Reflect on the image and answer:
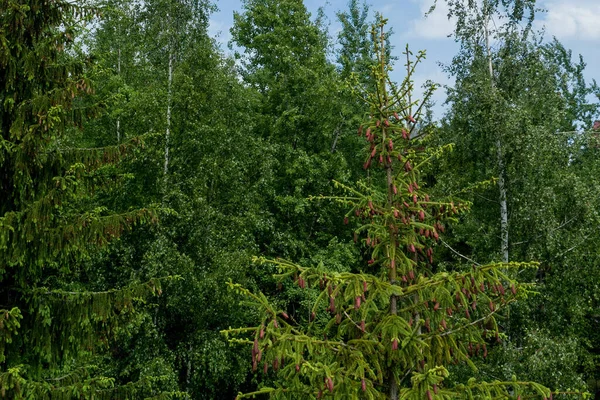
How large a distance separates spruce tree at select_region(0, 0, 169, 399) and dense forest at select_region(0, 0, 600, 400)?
0.03m

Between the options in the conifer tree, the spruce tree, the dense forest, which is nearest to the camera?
the conifer tree

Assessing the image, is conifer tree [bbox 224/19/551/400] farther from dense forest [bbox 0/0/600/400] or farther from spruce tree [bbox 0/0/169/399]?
spruce tree [bbox 0/0/169/399]

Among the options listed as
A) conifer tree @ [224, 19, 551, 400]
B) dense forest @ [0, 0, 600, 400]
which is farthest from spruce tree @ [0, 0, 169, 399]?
conifer tree @ [224, 19, 551, 400]

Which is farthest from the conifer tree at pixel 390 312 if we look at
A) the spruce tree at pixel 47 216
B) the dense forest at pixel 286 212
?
the spruce tree at pixel 47 216

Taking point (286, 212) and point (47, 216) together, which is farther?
point (286, 212)

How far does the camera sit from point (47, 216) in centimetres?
651

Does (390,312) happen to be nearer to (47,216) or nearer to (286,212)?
(47,216)

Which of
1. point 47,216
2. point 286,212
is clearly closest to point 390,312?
point 47,216

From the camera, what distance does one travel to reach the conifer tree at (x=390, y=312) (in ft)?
16.0

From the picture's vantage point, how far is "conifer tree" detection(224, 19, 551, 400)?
4887mm

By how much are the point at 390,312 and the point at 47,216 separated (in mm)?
4245

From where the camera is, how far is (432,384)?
456 centimetres

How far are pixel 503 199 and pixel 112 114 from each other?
12.0m

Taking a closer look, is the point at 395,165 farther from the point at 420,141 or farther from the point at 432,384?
the point at 432,384
